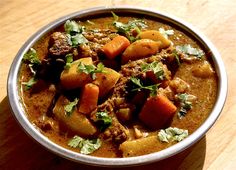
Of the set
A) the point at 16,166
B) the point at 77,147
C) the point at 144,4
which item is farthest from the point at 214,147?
the point at 144,4

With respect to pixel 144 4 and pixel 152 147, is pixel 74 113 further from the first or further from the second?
pixel 144 4

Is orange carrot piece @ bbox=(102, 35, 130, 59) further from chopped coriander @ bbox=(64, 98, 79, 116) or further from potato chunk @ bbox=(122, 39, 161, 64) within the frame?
chopped coriander @ bbox=(64, 98, 79, 116)

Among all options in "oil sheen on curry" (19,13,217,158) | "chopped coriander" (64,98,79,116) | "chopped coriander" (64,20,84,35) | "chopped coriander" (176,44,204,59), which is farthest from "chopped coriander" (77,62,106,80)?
"chopped coriander" (176,44,204,59)

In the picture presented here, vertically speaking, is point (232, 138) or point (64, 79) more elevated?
point (64, 79)

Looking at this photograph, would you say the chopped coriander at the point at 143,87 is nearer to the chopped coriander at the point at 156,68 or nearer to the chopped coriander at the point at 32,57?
the chopped coriander at the point at 156,68

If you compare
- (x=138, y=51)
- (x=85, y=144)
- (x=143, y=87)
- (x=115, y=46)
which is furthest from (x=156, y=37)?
(x=85, y=144)
